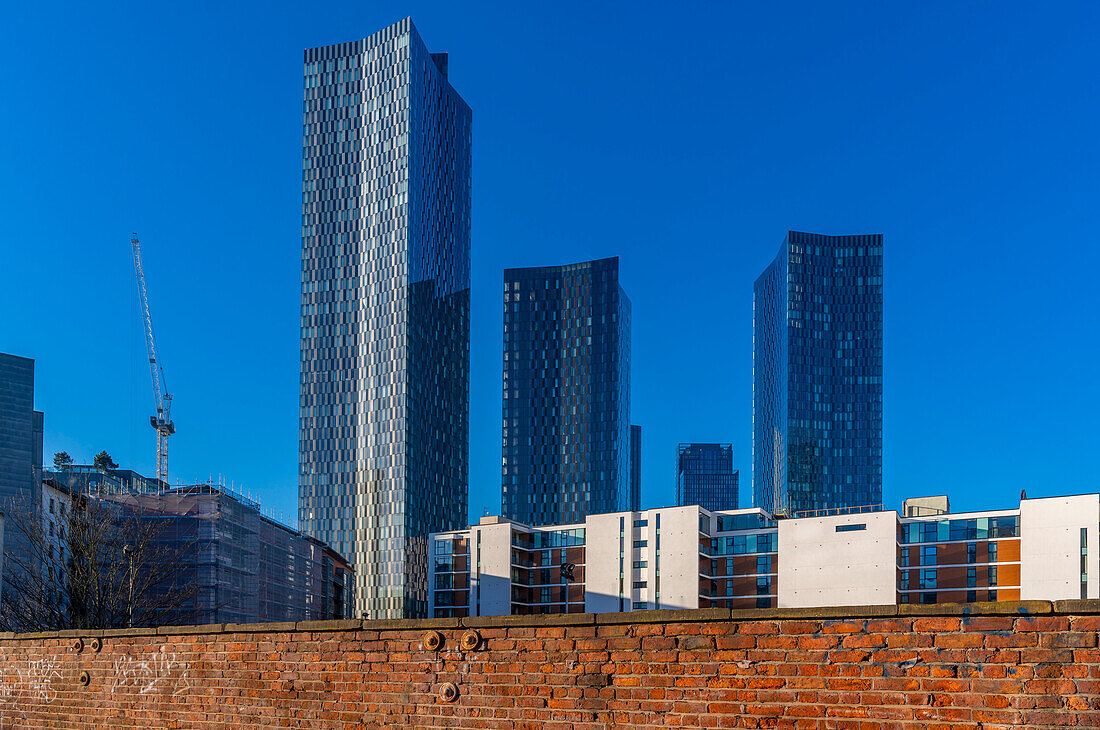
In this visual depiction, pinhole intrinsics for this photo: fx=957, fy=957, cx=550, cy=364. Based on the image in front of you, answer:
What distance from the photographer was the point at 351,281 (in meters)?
154

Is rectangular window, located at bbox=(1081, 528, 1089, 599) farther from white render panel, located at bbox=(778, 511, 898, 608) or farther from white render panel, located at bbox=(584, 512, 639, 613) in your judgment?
white render panel, located at bbox=(584, 512, 639, 613)

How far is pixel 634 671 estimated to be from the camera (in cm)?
782

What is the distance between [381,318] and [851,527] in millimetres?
86332

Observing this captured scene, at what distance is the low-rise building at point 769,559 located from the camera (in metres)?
81.0

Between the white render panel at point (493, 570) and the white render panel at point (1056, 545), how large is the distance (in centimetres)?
4959

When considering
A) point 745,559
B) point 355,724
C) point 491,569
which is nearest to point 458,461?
point 491,569

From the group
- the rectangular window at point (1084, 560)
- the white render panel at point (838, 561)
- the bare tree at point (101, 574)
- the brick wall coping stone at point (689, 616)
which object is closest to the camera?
the brick wall coping stone at point (689, 616)

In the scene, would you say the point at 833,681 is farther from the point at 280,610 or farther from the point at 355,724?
the point at 280,610

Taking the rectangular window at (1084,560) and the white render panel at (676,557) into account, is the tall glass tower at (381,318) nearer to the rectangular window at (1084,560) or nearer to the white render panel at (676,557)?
the white render panel at (676,557)

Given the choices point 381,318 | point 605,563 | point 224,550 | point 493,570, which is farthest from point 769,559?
point 381,318

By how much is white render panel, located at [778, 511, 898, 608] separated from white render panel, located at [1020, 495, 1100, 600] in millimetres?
10592

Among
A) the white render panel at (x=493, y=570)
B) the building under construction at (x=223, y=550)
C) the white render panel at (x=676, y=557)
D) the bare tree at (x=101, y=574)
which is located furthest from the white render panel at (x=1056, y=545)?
the bare tree at (x=101, y=574)

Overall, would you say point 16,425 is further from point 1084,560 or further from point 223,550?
point 1084,560

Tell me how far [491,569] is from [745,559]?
27.6 metres
